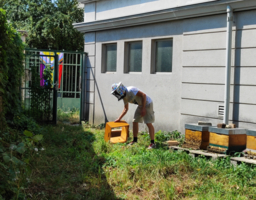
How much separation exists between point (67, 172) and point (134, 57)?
207 inches

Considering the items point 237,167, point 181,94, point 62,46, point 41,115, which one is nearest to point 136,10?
A: point 181,94

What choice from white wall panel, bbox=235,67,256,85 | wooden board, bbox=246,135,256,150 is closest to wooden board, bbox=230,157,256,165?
wooden board, bbox=246,135,256,150

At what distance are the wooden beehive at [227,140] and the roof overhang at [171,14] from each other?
106 inches

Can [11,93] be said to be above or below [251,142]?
above

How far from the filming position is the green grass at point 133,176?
5.45 metres

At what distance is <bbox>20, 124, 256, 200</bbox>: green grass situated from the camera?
5.45 meters

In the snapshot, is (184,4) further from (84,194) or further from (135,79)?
(84,194)

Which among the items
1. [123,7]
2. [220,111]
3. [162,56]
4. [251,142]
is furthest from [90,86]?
[251,142]

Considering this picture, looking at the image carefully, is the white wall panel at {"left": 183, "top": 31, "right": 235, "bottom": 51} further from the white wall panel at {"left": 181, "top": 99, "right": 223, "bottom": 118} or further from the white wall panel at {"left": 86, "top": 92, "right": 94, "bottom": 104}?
the white wall panel at {"left": 86, "top": 92, "right": 94, "bottom": 104}

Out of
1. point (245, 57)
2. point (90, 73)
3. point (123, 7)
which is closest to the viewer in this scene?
point (245, 57)

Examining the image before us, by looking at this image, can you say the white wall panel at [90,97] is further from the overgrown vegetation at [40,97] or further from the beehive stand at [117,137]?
the beehive stand at [117,137]

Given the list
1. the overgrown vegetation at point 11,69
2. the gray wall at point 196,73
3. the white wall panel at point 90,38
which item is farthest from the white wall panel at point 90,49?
the overgrown vegetation at point 11,69

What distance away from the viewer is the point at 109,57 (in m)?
12.0

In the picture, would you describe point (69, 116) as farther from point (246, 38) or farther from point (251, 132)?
point (251, 132)
